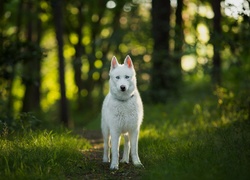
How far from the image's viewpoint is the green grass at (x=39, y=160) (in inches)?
230

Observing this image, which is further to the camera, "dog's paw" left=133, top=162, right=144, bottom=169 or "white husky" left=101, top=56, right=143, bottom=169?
"white husky" left=101, top=56, right=143, bottom=169

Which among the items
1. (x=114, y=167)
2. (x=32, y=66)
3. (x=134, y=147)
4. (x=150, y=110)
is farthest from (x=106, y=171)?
(x=32, y=66)

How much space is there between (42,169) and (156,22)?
11.2 m

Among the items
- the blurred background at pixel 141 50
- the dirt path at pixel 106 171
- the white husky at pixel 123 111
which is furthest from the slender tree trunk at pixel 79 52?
the white husky at pixel 123 111

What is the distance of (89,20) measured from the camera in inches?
910

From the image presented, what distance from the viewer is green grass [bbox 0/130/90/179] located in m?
5.84

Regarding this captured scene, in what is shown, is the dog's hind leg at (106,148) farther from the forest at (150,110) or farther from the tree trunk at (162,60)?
the tree trunk at (162,60)

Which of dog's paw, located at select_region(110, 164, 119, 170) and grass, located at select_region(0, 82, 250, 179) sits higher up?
grass, located at select_region(0, 82, 250, 179)

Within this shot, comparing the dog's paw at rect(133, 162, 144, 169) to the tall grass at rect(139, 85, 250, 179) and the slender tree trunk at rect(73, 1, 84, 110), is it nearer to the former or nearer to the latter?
the tall grass at rect(139, 85, 250, 179)

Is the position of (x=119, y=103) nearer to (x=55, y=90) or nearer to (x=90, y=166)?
(x=90, y=166)

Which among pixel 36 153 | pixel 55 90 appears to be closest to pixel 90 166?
pixel 36 153

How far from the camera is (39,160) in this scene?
249 inches

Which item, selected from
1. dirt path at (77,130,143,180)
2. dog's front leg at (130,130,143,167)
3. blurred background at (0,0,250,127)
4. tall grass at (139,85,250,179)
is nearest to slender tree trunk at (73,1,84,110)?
blurred background at (0,0,250,127)

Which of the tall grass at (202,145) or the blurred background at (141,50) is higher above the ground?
the blurred background at (141,50)
